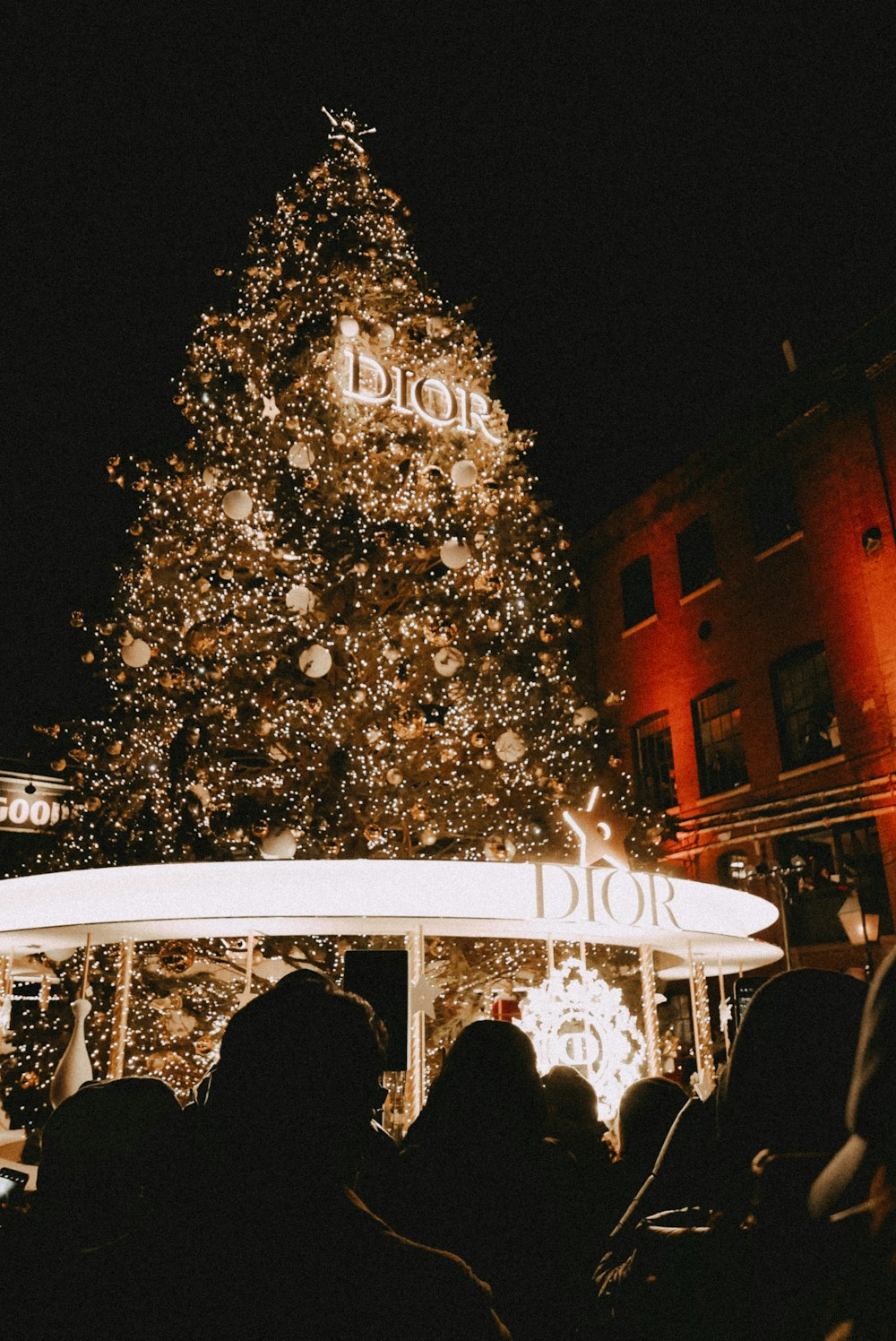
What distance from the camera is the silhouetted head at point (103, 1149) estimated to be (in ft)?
9.13

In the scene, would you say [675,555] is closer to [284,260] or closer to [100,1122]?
[284,260]

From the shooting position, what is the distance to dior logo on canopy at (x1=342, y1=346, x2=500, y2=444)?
12.5 metres

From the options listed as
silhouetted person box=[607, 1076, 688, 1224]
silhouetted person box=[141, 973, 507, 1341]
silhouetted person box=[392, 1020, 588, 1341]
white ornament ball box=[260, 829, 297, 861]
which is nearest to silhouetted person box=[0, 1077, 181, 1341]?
silhouetted person box=[141, 973, 507, 1341]

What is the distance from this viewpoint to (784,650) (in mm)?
18281

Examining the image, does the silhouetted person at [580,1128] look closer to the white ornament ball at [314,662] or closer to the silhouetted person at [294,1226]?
the silhouetted person at [294,1226]

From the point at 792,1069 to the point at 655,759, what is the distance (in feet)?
66.0

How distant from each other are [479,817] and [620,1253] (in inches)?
390

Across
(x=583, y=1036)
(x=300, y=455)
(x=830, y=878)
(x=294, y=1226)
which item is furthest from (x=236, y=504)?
(x=830, y=878)

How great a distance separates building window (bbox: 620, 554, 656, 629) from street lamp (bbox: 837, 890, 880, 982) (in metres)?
9.07

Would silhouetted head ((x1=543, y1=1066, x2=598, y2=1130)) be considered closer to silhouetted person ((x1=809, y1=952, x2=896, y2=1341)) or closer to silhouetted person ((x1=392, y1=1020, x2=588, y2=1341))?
silhouetted person ((x1=392, y1=1020, x2=588, y2=1341))

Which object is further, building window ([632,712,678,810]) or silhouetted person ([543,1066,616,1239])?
building window ([632,712,678,810])

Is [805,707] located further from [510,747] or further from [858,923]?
[510,747]

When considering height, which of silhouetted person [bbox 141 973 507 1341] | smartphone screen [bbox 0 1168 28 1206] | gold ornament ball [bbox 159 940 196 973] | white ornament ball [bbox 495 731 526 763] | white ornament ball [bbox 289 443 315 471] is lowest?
smartphone screen [bbox 0 1168 28 1206]

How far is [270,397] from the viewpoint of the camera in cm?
1279
